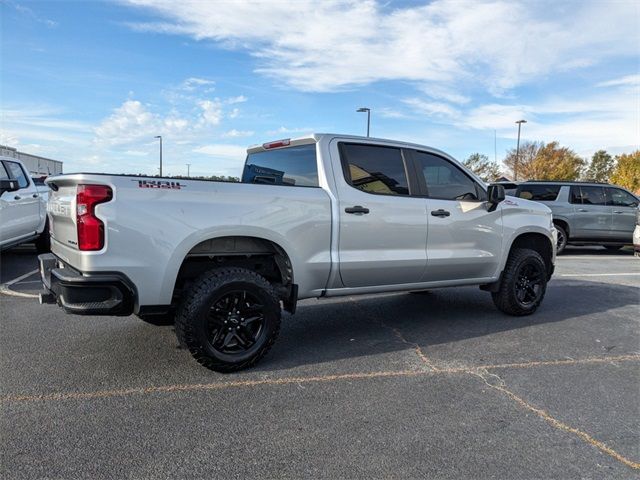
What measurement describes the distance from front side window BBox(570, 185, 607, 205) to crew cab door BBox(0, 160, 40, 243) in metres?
11.9

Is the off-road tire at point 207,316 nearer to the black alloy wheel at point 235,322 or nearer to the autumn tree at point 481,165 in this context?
the black alloy wheel at point 235,322

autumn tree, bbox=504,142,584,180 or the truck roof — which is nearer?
the truck roof

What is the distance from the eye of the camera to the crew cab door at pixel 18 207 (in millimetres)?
7582

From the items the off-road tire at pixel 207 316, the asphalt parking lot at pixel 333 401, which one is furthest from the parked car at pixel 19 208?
the off-road tire at pixel 207 316

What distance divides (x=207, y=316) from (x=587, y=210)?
11.3 meters

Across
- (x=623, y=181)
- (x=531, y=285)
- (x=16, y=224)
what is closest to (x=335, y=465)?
(x=531, y=285)

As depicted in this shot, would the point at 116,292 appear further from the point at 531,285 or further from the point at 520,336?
the point at 531,285

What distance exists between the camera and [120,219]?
3.31 metres

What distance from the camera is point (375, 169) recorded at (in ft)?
15.2

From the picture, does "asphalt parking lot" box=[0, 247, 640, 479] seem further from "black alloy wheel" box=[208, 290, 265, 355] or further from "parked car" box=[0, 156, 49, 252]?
"parked car" box=[0, 156, 49, 252]

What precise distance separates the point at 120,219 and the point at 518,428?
9.63 ft

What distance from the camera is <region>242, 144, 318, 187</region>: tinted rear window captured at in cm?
446

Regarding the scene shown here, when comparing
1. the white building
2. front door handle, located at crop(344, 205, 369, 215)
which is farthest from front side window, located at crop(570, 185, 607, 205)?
the white building

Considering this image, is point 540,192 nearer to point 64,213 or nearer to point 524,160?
point 64,213
